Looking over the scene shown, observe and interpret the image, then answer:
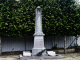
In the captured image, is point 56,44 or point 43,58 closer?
point 43,58

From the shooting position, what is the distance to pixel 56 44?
1867 centimetres

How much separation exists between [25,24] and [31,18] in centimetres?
108

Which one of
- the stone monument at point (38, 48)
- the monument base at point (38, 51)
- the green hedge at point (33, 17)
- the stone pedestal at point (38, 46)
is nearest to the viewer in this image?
the stone monument at point (38, 48)

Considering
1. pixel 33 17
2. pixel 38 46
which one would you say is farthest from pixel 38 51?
pixel 33 17

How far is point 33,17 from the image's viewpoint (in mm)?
13648

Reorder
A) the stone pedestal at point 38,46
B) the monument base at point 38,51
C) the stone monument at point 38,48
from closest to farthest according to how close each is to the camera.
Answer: the stone monument at point 38,48
the monument base at point 38,51
the stone pedestal at point 38,46

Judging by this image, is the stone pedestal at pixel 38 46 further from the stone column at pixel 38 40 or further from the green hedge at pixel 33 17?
the green hedge at pixel 33 17

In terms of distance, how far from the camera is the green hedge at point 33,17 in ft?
43.6

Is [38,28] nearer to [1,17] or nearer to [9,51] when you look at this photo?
[1,17]

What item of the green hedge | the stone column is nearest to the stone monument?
the stone column

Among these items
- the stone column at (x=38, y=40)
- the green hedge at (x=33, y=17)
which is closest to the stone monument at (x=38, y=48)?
the stone column at (x=38, y=40)

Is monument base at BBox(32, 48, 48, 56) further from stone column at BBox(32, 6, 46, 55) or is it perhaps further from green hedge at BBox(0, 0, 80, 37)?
green hedge at BBox(0, 0, 80, 37)

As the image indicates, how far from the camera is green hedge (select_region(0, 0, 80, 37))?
43.6 feet

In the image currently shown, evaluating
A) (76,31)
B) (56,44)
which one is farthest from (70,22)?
(56,44)
